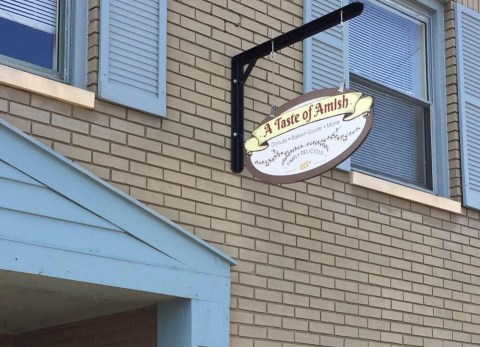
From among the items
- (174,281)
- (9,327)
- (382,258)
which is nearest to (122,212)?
(174,281)

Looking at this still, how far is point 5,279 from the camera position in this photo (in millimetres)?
5445

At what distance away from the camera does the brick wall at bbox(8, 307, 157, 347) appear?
20.7 ft

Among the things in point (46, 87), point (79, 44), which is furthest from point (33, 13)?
point (46, 87)

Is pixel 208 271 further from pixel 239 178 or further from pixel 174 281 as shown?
pixel 239 178

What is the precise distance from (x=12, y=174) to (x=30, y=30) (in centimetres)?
113

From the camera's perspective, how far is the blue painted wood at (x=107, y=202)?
5375 millimetres

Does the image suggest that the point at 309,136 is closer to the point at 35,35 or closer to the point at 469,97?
the point at 35,35

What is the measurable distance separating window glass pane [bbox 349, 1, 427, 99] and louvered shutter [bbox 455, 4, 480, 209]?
0.32 metres

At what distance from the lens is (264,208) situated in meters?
6.73

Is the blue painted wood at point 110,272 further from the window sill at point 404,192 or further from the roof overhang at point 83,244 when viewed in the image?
the window sill at point 404,192

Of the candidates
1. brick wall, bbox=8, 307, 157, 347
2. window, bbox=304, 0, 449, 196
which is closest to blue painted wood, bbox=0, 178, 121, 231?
brick wall, bbox=8, 307, 157, 347

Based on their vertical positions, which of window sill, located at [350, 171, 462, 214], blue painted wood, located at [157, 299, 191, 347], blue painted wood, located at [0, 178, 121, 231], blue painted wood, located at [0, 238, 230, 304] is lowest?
blue painted wood, located at [157, 299, 191, 347]

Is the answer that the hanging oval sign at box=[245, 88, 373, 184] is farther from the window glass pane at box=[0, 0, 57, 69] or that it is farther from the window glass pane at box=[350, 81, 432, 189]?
the window glass pane at box=[350, 81, 432, 189]

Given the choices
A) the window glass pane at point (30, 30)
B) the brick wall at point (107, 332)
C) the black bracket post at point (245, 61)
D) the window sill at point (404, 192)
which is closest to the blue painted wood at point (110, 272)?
the brick wall at point (107, 332)
